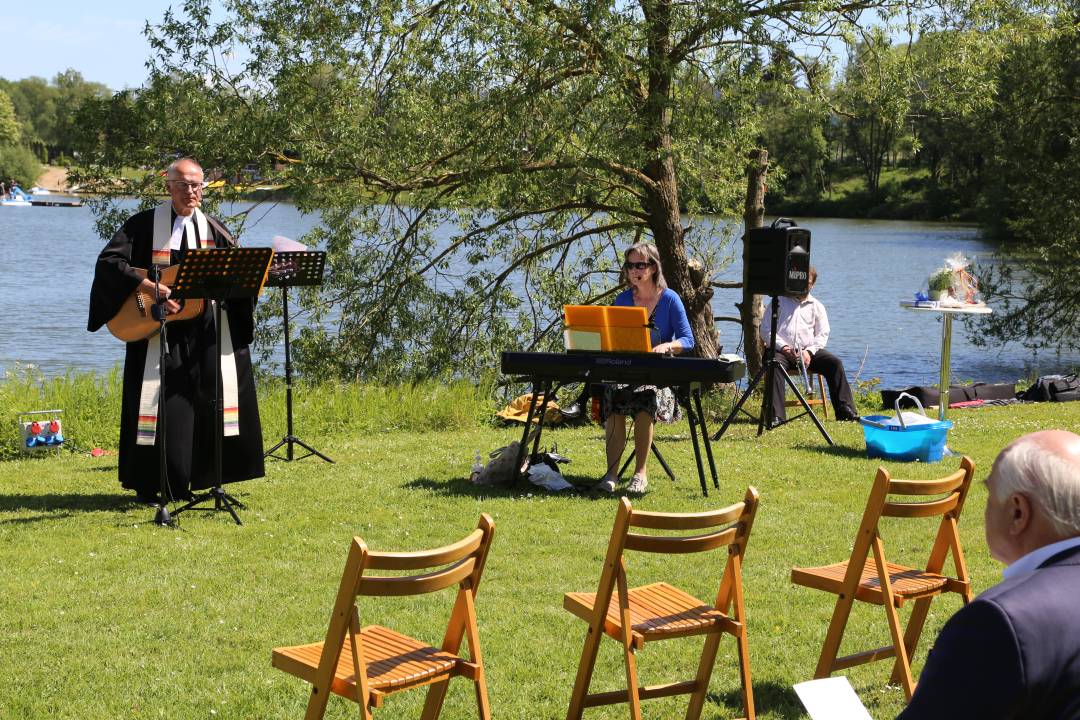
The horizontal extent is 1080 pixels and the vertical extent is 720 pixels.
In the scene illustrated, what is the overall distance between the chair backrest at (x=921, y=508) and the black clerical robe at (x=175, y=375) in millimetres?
4499

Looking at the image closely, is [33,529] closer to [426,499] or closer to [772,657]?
[426,499]

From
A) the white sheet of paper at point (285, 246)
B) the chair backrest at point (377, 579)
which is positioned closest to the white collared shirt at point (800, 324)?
the white sheet of paper at point (285, 246)

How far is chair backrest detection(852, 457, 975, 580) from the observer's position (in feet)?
14.1

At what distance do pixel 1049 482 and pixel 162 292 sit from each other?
5985mm

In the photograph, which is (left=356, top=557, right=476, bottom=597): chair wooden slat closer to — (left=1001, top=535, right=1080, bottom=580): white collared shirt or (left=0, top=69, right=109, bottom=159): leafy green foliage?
(left=1001, top=535, right=1080, bottom=580): white collared shirt

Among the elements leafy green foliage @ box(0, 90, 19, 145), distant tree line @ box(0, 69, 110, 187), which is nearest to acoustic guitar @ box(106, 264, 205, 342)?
distant tree line @ box(0, 69, 110, 187)

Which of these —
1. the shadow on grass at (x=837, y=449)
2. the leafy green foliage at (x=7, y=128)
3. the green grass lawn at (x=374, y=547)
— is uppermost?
the leafy green foliage at (x=7, y=128)

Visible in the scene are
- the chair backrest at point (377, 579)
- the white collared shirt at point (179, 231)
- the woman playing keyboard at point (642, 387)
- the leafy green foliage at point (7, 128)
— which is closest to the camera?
the chair backrest at point (377, 579)

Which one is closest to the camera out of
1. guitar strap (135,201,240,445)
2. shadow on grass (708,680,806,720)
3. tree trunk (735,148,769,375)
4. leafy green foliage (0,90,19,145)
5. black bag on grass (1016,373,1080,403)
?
shadow on grass (708,680,806,720)

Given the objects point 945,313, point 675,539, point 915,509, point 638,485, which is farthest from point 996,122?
point 675,539

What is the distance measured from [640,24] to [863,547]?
8242 millimetres

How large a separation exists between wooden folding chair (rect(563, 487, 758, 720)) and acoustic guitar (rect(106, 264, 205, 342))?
13.2 feet

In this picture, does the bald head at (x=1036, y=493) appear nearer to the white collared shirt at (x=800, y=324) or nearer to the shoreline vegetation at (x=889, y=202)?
the white collared shirt at (x=800, y=324)

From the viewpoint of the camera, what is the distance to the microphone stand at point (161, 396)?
7324mm
